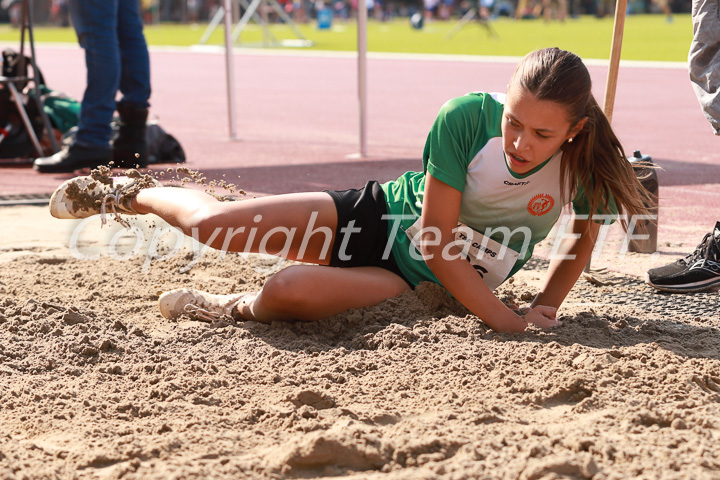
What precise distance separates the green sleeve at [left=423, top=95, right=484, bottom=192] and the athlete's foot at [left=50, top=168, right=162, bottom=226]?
47.5 inches

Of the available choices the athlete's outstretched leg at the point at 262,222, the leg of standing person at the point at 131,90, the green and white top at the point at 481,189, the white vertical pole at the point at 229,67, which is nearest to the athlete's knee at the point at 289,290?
the athlete's outstretched leg at the point at 262,222

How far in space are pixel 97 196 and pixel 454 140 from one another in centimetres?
145

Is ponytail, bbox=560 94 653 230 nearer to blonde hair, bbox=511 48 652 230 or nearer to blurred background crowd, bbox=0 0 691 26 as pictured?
blonde hair, bbox=511 48 652 230

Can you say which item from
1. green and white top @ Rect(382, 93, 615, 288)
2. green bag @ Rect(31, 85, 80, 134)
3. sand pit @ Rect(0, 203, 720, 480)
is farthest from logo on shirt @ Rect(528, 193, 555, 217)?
green bag @ Rect(31, 85, 80, 134)

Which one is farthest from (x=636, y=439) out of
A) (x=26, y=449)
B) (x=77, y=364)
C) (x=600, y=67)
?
(x=600, y=67)

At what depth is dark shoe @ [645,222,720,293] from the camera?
3.51 metres

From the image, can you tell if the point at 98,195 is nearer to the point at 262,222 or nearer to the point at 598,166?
the point at 262,222

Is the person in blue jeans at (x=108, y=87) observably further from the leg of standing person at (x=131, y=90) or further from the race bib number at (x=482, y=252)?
the race bib number at (x=482, y=252)

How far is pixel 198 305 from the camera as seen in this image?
3.19 meters

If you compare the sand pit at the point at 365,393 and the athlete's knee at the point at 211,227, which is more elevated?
the athlete's knee at the point at 211,227

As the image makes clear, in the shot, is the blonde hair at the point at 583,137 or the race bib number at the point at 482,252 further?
the race bib number at the point at 482,252

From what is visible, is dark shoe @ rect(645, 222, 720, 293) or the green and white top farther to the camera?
dark shoe @ rect(645, 222, 720, 293)

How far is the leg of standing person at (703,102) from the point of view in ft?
11.4

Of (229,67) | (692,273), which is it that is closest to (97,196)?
(692,273)
